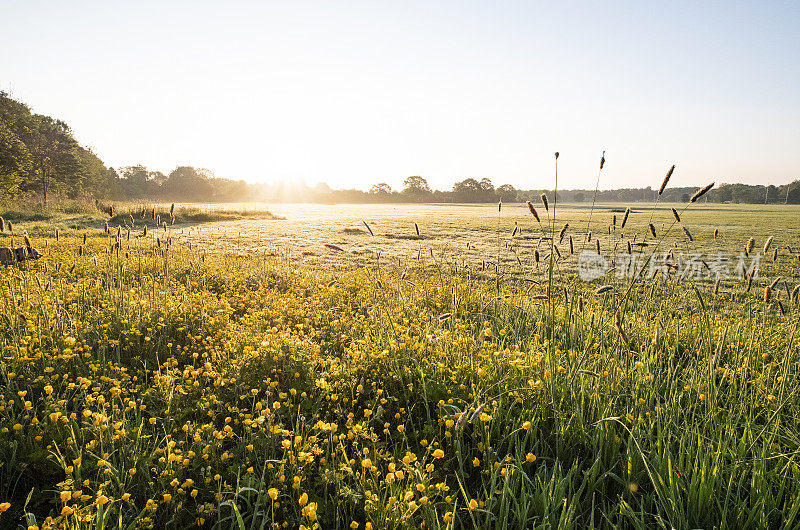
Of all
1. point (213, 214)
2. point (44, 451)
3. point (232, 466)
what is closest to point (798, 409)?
point (232, 466)

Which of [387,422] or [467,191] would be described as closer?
[387,422]

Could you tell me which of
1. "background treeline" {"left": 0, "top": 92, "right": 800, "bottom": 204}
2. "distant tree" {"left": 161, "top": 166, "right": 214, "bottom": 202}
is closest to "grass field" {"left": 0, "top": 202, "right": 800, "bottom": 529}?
"background treeline" {"left": 0, "top": 92, "right": 800, "bottom": 204}

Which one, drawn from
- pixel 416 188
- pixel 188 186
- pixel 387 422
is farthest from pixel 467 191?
pixel 387 422

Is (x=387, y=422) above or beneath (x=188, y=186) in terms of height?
beneath

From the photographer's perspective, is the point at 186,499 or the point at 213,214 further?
the point at 213,214

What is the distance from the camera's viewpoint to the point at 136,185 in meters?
96.7

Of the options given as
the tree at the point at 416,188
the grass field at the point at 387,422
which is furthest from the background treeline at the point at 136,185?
the grass field at the point at 387,422

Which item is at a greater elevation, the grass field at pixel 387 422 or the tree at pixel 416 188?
the tree at pixel 416 188

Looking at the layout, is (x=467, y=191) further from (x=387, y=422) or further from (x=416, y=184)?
(x=387, y=422)

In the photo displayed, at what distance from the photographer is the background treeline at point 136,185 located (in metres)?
36.7

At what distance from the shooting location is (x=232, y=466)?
2674mm

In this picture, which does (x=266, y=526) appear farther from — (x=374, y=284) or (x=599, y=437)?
(x=374, y=284)

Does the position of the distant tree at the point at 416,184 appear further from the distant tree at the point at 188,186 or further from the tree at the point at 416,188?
the distant tree at the point at 188,186

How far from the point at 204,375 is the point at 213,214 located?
3067 cm
